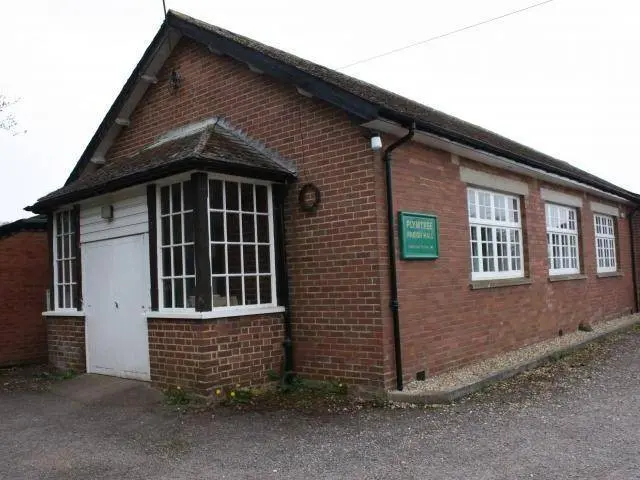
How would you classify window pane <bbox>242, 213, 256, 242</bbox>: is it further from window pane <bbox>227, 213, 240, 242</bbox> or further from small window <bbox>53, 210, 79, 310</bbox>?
small window <bbox>53, 210, 79, 310</bbox>

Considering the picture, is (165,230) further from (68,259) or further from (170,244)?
(68,259)

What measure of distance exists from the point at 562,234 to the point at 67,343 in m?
9.92

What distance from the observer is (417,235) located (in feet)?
25.2

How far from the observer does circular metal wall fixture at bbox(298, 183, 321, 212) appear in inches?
304

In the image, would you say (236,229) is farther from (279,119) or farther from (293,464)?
(293,464)

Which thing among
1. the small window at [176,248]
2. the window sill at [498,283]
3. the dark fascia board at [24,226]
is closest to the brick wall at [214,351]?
the small window at [176,248]

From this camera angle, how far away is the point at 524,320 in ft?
34.0

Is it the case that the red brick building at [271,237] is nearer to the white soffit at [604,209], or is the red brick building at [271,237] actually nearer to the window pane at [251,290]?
the window pane at [251,290]

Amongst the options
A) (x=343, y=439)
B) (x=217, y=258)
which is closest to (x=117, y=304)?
(x=217, y=258)

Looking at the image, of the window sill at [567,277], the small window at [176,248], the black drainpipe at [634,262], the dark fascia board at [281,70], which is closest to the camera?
the dark fascia board at [281,70]

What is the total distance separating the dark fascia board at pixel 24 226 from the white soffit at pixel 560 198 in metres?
9.73

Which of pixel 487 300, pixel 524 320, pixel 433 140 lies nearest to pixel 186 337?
pixel 433 140

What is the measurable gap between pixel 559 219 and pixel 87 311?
31.0ft

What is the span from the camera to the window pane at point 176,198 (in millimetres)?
7668
